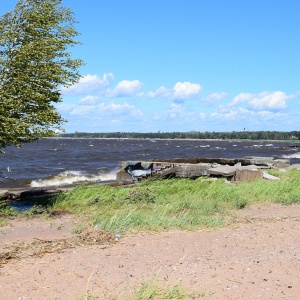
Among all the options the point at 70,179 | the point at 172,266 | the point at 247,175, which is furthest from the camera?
the point at 70,179

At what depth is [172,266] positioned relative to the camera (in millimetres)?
8453

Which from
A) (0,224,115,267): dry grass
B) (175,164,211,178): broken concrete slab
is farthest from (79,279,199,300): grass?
(175,164,211,178): broken concrete slab

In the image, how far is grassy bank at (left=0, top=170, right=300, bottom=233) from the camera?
12344mm

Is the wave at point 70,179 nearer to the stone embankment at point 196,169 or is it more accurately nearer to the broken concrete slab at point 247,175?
the stone embankment at point 196,169

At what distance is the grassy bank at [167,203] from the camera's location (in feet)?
40.5

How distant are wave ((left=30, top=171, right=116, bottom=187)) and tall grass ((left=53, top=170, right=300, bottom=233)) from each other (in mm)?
14716

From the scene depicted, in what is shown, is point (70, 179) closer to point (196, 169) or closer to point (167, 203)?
point (196, 169)

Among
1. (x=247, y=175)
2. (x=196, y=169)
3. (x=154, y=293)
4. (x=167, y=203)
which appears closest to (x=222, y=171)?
(x=247, y=175)

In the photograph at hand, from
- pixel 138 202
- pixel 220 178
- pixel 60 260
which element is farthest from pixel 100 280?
pixel 220 178

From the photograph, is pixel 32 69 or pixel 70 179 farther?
pixel 70 179

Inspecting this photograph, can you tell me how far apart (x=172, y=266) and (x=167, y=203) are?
780 centimetres

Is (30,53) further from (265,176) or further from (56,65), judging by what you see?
(265,176)

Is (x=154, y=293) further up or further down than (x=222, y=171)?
further down

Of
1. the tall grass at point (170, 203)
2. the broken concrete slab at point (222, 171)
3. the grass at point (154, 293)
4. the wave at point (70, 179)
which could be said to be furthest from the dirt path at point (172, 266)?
the wave at point (70, 179)
